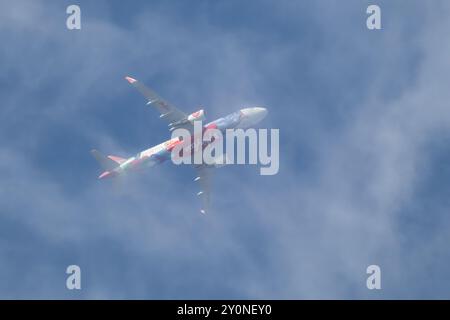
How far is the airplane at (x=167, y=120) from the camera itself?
7141 inches

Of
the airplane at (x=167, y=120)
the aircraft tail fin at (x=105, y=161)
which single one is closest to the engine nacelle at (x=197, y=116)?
the airplane at (x=167, y=120)

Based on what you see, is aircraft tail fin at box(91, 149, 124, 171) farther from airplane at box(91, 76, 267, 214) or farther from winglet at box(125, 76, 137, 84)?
winglet at box(125, 76, 137, 84)

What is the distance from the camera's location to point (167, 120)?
18575 cm

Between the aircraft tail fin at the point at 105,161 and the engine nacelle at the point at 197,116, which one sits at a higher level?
the engine nacelle at the point at 197,116

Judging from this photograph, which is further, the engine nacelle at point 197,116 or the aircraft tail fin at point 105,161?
the engine nacelle at point 197,116

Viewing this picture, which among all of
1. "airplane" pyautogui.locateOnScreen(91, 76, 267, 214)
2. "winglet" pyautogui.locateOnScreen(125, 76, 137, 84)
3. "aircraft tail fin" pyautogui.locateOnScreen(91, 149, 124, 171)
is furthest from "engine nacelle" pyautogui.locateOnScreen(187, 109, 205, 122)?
"aircraft tail fin" pyautogui.locateOnScreen(91, 149, 124, 171)

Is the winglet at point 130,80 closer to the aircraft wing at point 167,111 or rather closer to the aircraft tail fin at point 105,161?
the aircraft wing at point 167,111

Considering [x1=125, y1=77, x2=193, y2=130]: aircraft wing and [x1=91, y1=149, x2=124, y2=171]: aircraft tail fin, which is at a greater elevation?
[x1=125, y1=77, x2=193, y2=130]: aircraft wing

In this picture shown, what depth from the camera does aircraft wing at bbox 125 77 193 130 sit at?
183250 millimetres

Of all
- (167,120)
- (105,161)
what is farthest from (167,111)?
(105,161)

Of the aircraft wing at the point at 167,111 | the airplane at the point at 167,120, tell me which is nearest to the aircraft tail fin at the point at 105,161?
the airplane at the point at 167,120

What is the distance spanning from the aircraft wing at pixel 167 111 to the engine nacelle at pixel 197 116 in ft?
3.08

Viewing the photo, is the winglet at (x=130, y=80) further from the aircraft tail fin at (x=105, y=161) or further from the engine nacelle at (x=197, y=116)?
the aircraft tail fin at (x=105, y=161)
